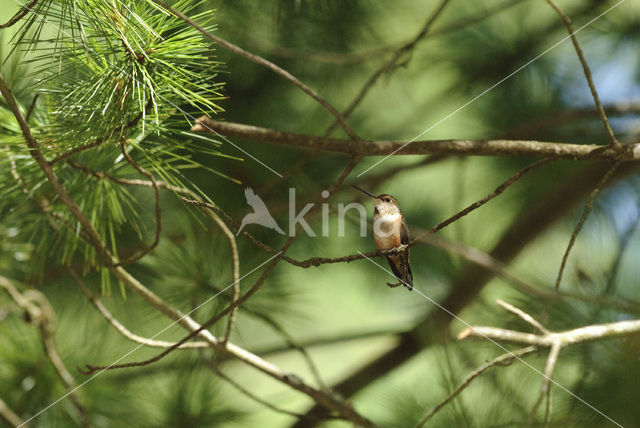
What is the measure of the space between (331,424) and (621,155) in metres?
1.02

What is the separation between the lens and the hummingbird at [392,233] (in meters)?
0.81

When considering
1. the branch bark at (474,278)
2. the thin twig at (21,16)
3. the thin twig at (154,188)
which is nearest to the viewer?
the thin twig at (21,16)

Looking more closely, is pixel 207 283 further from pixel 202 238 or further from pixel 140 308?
pixel 140 308

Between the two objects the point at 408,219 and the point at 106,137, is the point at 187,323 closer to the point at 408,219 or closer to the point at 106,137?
the point at 106,137

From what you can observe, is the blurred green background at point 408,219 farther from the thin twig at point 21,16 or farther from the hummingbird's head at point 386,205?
the thin twig at point 21,16

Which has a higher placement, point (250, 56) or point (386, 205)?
point (250, 56)

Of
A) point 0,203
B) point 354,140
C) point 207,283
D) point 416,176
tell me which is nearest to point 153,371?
point 207,283

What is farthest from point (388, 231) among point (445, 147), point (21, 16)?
point (21, 16)

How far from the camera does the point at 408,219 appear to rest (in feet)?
5.19

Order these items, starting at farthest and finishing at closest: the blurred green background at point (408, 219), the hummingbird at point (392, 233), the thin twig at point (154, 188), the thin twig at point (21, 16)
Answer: the blurred green background at point (408, 219)
the hummingbird at point (392, 233)
the thin twig at point (154, 188)
the thin twig at point (21, 16)

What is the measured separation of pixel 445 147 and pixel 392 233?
0.14 m

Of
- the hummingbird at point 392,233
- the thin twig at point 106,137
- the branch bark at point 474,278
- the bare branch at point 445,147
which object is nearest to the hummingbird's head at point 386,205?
the hummingbird at point 392,233

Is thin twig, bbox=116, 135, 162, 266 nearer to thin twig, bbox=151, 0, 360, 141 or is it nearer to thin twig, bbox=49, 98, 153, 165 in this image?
thin twig, bbox=49, 98, 153, 165

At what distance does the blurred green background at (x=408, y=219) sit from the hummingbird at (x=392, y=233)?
9.6 inches
